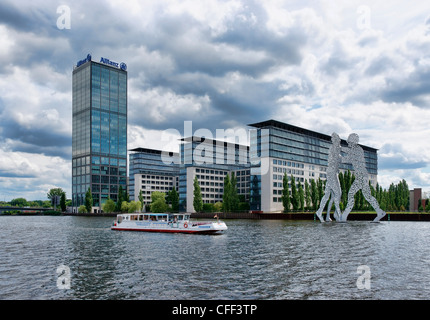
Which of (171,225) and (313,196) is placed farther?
(313,196)

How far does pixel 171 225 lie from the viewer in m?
81.1

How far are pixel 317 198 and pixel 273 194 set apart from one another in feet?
62.4

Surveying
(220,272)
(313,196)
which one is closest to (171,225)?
(220,272)

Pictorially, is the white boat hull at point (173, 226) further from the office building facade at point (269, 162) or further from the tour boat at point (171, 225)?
the office building facade at point (269, 162)

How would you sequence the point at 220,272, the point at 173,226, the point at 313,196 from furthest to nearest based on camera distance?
the point at 313,196
the point at 173,226
the point at 220,272

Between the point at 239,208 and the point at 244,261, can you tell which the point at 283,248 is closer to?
the point at 244,261

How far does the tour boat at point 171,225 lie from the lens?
247 feet

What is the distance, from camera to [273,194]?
17612cm

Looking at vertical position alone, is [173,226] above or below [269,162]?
below

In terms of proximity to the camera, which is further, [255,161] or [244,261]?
[255,161]

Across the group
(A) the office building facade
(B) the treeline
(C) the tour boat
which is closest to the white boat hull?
(C) the tour boat

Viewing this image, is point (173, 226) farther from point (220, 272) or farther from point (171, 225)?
point (220, 272)

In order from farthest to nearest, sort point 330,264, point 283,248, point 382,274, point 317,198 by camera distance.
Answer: point 317,198 → point 283,248 → point 330,264 → point 382,274

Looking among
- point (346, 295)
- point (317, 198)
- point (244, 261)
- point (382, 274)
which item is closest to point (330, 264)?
point (382, 274)
